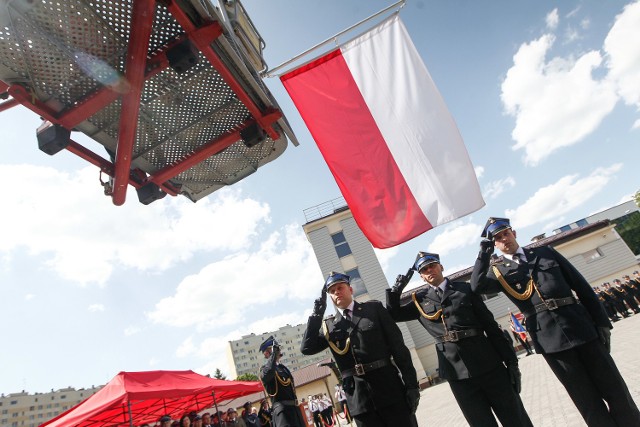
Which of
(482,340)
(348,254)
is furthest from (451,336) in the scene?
(348,254)

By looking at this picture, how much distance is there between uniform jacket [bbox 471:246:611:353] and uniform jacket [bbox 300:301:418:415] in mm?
1119

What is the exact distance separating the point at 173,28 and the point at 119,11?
265 millimetres

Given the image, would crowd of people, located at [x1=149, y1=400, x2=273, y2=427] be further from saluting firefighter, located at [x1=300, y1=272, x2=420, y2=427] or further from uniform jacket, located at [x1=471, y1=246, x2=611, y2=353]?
uniform jacket, located at [x1=471, y1=246, x2=611, y2=353]

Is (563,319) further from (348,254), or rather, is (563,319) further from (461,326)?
(348,254)

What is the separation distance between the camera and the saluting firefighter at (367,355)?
128 inches

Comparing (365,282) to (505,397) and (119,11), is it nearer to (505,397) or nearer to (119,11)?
(505,397)

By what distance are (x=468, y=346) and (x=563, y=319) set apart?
3.14ft

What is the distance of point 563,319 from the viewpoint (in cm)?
348

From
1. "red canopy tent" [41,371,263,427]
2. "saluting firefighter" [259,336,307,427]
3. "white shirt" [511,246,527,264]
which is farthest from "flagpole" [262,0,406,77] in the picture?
"red canopy tent" [41,371,263,427]

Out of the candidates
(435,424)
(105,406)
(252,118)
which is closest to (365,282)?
(435,424)

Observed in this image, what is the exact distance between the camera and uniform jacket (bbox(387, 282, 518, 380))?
3451 millimetres

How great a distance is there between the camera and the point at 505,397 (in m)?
3.30

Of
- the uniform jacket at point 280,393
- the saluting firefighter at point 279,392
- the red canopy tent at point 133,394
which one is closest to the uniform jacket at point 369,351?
the saluting firefighter at point 279,392

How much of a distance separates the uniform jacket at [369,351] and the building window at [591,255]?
2962 cm
